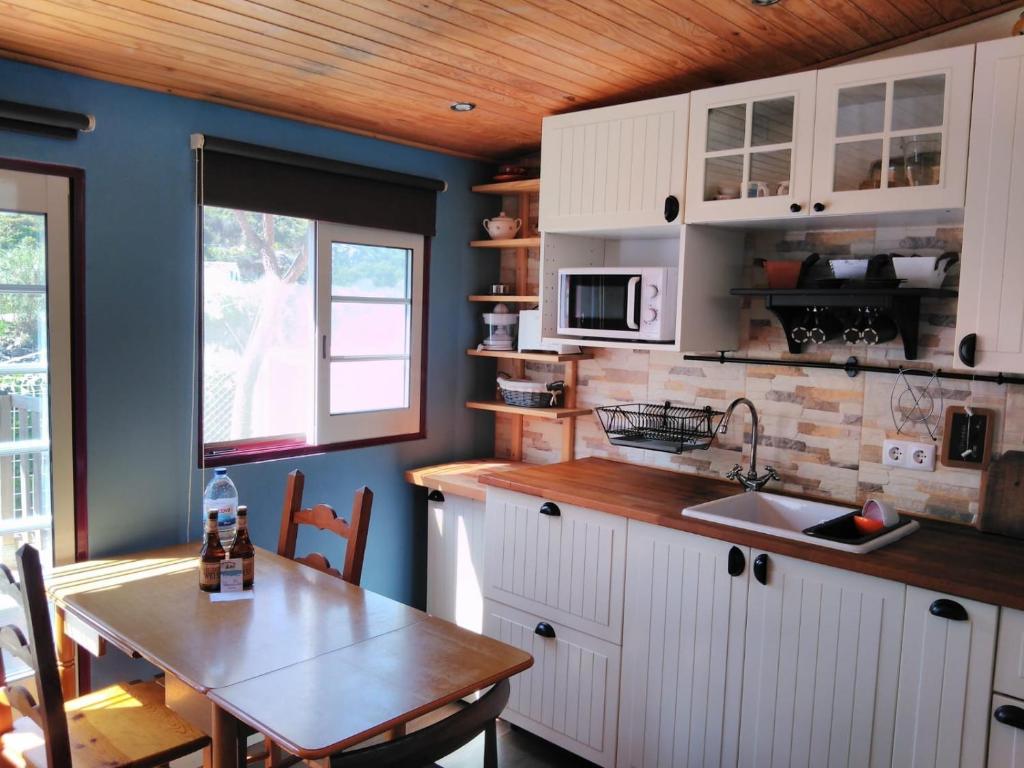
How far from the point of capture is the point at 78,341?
2.62 m

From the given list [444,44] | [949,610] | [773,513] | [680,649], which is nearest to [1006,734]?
[949,610]

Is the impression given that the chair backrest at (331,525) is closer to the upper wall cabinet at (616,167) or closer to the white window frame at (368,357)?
the white window frame at (368,357)

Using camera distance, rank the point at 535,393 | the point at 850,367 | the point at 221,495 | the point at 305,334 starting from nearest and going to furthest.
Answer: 1. the point at 850,367
2. the point at 221,495
3. the point at 305,334
4. the point at 535,393

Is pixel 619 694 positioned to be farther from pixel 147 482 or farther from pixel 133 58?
pixel 133 58

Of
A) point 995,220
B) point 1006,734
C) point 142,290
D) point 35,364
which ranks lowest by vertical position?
point 1006,734

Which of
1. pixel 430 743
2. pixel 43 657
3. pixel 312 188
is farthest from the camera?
pixel 312 188

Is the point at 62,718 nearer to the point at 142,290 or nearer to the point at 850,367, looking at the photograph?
the point at 142,290

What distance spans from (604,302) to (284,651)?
1652 mm

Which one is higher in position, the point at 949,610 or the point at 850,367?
the point at 850,367

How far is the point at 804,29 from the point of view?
233 cm

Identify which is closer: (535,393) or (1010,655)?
(1010,655)

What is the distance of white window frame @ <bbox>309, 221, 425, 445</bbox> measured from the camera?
3299 millimetres

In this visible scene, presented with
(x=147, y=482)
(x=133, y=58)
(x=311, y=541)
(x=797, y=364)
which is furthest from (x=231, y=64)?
(x=797, y=364)

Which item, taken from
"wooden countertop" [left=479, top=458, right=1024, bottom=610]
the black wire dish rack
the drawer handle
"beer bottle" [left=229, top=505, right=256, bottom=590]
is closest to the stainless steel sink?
"wooden countertop" [left=479, top=458, right=1024, bottom=610]
